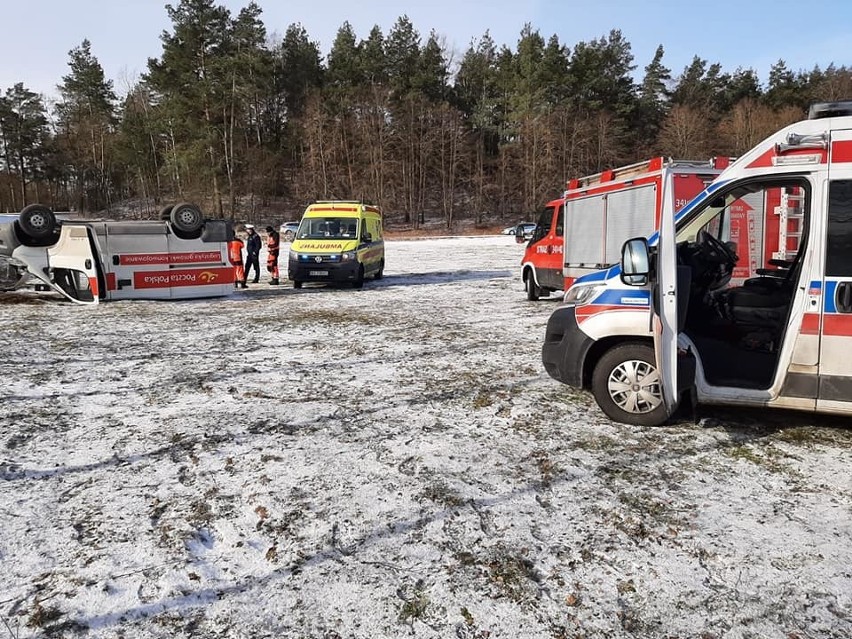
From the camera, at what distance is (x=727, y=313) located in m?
5.45

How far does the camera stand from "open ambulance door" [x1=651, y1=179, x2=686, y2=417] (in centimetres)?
398

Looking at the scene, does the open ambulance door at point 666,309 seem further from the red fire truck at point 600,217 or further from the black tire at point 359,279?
the black tire at point 359,279

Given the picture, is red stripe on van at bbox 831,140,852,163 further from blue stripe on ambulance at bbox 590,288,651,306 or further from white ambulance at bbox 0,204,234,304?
white ambulance at bbox 0,204,234,304

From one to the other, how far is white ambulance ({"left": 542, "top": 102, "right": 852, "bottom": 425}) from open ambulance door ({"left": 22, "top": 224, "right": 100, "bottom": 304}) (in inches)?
413

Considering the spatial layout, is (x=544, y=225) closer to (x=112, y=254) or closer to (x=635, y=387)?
(x=635, y=387)

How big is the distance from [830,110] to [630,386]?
249 cm

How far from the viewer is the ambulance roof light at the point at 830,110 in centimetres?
419

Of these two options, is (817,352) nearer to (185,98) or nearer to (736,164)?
(736,164)

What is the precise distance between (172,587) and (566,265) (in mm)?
9944

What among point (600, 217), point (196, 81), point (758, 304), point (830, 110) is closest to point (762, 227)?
point (600, 217)

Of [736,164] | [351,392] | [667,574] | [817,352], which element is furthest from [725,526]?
[351,392]

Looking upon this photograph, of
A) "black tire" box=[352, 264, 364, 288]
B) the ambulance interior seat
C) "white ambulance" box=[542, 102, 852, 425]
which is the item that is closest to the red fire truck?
the ambulance interior seat

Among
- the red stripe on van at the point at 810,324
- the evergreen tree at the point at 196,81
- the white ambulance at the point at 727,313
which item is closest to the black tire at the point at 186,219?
the white ambulance at the point at 727,313

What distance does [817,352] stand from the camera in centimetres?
412
